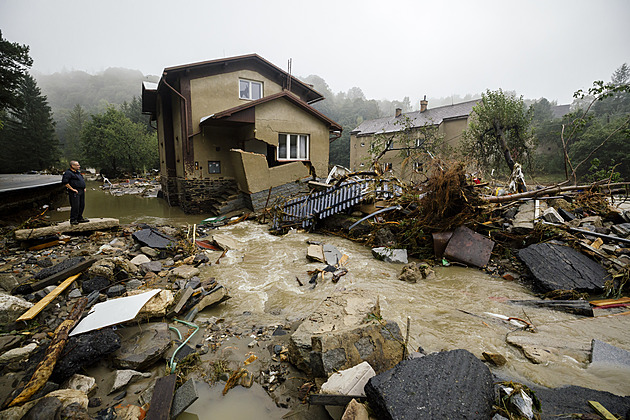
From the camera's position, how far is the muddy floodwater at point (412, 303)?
7.64ft

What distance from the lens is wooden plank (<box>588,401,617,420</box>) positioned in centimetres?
157

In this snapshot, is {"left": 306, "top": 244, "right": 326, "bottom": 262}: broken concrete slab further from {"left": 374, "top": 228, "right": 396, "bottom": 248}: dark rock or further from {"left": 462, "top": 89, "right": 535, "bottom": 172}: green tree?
{"left": 462, "top": 89, "right": 535, "bottom": 172}: green tree

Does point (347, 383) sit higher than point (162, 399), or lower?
higher

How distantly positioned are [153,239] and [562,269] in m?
8.63

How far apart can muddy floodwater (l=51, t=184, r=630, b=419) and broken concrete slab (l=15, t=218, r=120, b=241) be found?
3813 millimetres

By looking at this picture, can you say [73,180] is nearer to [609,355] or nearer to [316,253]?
[316,253]

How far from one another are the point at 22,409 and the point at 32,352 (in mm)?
987

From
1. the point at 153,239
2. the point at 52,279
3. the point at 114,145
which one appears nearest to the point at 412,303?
the point at 52,279

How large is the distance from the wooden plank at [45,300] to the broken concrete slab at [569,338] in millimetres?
5691

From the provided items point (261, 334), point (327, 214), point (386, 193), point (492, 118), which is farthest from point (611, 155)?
point (261, 334)

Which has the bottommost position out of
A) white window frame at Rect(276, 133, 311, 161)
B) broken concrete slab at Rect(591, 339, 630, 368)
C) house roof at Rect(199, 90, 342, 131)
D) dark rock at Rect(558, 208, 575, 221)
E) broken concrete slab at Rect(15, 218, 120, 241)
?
broken concrete slab at Rect(591, 339, 630, 368)

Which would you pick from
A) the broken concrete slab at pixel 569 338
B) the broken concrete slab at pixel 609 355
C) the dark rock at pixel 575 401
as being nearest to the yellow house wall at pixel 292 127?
the broken concrete slab at pixel 569 338

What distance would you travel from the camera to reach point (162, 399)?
215cm

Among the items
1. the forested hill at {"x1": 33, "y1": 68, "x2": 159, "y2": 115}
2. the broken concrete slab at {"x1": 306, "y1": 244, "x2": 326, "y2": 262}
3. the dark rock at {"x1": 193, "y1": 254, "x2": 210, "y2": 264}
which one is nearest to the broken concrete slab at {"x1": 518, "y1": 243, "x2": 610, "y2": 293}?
the broken concrete slab at {"x1": 306, "y1": 244, "x2": 326, "y2": 262}
